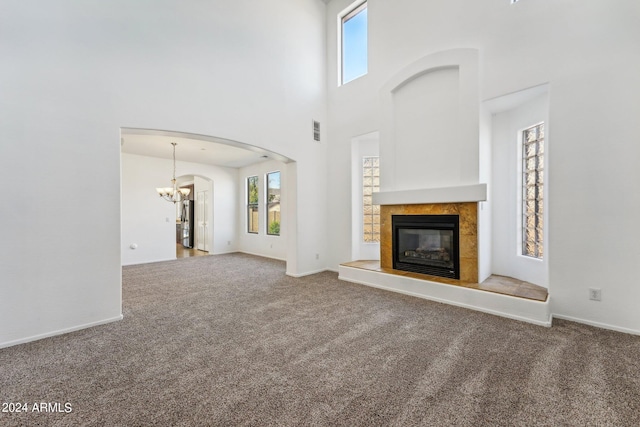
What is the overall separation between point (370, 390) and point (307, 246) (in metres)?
3.63

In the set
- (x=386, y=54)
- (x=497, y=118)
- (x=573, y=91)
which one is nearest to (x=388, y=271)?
(x=497, y=118)

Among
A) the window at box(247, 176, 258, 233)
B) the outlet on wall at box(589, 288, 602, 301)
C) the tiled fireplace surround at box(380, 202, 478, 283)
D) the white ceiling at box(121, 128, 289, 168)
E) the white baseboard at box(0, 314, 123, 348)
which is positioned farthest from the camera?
the window at box(247, 176, 258, 233)

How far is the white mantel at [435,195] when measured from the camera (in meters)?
3.63

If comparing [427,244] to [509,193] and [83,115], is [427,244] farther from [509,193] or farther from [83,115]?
[83,115]

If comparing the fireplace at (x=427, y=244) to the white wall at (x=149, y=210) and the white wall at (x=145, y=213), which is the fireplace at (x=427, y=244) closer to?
the white wall at (x=149, y=210)

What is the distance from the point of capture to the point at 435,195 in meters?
4.01

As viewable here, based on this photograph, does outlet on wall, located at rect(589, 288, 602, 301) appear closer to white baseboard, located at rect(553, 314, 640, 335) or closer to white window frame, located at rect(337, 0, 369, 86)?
white baseboard, located at rect(553, 314, 640, 335)

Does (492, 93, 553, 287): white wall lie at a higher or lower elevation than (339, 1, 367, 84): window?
lower

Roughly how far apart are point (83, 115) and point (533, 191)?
18.9 ft

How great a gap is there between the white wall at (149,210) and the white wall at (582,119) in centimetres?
755

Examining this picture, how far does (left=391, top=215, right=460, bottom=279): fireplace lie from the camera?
395cm

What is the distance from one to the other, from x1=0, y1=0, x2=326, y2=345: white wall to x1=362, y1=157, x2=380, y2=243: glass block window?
2792 millimetres

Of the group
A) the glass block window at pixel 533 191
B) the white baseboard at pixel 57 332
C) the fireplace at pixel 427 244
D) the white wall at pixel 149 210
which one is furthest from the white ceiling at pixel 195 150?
the glass block window at pixel 533 191

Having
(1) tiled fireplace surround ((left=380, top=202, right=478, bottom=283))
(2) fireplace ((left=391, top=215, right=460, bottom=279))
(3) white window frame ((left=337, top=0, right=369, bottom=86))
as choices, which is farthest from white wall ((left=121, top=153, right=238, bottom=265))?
(1) tiled fireplace surround ((left=380, top=202, right=478, bottom=283))
